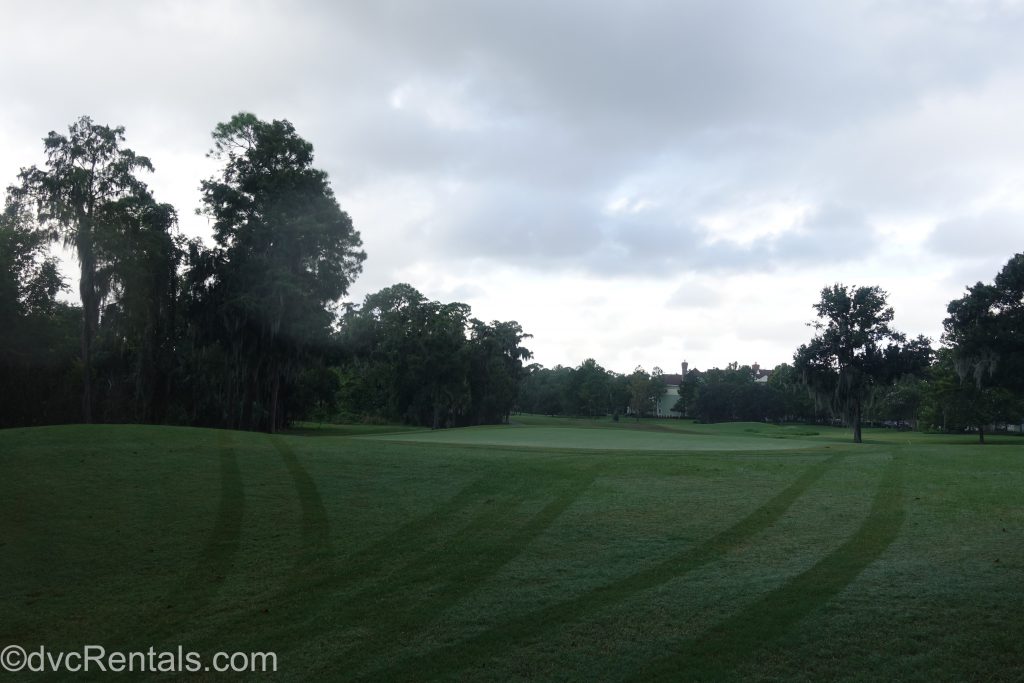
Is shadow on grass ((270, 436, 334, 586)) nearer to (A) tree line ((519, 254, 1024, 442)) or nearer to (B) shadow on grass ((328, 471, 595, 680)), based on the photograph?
(B) shadow on grass ((328, 471, 595, 680))

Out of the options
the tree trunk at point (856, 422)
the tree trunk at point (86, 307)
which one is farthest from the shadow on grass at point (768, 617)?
the tree trunk at point (856, 422)

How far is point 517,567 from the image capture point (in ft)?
27.2

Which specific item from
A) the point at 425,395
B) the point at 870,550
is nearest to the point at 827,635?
the point at 870,550

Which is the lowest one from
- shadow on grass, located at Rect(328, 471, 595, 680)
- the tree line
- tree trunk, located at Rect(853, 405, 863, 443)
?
shadow on grass, located at Rect(328, 471, 595, 680)

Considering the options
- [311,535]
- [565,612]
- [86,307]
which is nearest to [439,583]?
[565,612]

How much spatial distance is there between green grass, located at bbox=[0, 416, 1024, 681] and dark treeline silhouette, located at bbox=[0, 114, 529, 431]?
21462 millimetres

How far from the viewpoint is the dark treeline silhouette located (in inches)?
1326

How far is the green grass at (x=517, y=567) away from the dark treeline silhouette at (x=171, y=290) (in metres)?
21.5

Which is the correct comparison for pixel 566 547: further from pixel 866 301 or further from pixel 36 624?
pixel 866 301

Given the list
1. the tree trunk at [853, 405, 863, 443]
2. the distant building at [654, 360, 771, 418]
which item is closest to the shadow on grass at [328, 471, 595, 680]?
the tree trunk at [853, 405, 863, 443]

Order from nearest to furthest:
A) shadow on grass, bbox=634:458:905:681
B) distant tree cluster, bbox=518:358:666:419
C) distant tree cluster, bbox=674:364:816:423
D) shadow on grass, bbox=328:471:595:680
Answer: shadow on grass, bbox=634:458:905:681
shadow on grass, bbox=328:471:595:680
distant tree cluster, bbox=674:364:816:423
distant tree cluster, bbox=518:358:666:419

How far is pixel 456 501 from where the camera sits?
11734mm

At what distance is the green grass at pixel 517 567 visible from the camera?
602 centimetres

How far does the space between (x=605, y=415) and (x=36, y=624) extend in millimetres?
125043
